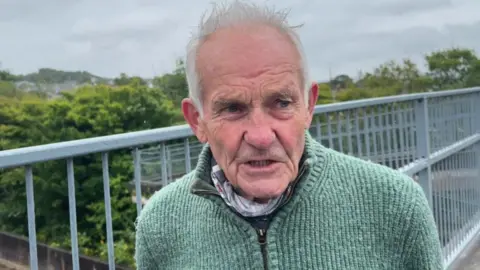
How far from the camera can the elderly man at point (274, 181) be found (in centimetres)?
126

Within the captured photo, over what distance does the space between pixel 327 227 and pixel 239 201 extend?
21cm

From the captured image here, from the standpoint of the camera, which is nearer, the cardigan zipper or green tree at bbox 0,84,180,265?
the cardigan zipper

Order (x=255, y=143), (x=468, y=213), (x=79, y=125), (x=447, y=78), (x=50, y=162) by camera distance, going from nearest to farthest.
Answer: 1. (x=255, y=143)
2. (x=50, y=162)
3. (x=468, y=213)
4. (x=79, y=125)
5. (x=447, y=78)

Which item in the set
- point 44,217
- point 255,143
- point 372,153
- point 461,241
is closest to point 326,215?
point 255,143

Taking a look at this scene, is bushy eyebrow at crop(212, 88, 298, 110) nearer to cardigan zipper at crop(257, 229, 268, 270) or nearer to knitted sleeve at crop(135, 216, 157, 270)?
cardigan zipper at crop(257, 229, 268, 270)

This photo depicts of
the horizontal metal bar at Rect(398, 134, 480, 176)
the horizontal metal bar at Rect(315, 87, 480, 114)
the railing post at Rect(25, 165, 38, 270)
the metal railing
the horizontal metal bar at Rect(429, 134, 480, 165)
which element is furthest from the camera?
the horizontal metal bar at Rect(429, 134, 480, 165)

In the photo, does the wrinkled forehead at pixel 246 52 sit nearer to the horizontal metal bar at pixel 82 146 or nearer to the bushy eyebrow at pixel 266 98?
the bushy eyebrow at pixel 266 98

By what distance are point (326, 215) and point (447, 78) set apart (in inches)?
579

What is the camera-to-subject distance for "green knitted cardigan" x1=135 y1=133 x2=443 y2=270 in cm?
→ 130

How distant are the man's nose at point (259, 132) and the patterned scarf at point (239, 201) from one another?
143 mm

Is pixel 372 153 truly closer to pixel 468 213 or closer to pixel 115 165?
pixel 115 165

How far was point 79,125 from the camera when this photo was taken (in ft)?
27.7

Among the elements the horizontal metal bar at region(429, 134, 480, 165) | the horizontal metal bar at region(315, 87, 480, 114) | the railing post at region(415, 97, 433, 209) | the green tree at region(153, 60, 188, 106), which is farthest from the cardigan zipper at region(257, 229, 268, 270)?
the horizontal metal bar at region(429, 134, 480, 165)

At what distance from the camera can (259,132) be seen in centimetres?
124
